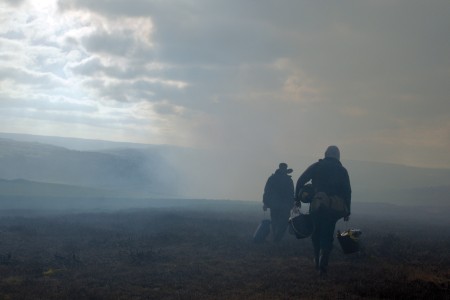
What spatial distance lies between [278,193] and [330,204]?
20.2ft

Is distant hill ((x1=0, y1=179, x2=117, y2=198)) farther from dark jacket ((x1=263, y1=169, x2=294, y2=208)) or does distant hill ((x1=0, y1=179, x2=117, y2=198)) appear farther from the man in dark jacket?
the man in dark jacket

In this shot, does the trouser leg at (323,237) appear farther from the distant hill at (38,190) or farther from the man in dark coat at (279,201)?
the distant hill at (38,190)

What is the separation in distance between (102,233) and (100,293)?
32.5 feet

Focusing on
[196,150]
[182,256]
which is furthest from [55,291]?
[196,150]

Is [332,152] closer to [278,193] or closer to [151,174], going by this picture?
[278,193]

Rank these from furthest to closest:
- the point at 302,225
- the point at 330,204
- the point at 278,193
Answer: the point at 278,193, the point at 302,225, the point at 330,204

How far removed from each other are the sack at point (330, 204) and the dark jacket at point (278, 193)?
5.89 m

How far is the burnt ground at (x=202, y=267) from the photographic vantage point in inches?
352

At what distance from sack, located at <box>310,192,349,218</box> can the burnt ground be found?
4.63 ft

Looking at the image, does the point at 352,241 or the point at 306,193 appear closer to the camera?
the point at 306,193

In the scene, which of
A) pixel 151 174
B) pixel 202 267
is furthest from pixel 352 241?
pixel 151 174

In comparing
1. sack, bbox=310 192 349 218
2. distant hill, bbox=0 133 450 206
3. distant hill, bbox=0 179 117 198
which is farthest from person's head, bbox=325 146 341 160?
distant hill, bbox=0 133 450 206

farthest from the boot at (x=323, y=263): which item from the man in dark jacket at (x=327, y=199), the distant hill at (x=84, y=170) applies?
the distant hill at (x=84, y=170)

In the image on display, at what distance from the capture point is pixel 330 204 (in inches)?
423
